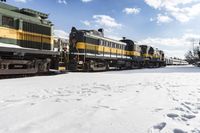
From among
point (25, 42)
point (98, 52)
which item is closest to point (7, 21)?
point (25, 42)

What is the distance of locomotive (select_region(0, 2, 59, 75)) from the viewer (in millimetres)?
11836

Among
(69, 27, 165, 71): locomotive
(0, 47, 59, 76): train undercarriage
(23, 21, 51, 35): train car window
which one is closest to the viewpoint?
(0, 47, 59, 76): train undercarriage

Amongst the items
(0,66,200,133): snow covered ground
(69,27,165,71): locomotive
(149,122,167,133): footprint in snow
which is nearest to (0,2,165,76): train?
(69,27,165,71): locomotive

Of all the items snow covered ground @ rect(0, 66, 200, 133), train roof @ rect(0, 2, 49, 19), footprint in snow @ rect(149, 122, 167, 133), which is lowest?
footprint in snow @ rect(149, 122, 167, 133)

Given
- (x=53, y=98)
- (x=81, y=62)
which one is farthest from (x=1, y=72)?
(x=81, y=62)

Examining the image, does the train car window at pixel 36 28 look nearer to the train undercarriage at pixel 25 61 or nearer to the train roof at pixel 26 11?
the train roof at pixel 26 11

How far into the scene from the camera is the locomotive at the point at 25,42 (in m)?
11.8

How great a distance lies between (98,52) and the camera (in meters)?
22.1

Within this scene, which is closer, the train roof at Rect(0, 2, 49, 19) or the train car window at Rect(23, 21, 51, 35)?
the train roof at Rect(0, 2, 49, 19)

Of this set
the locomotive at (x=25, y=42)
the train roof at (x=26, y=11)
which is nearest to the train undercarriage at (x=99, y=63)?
the locomotive at (x=25, y=42)

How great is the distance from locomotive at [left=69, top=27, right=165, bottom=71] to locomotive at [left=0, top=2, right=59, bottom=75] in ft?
12.7

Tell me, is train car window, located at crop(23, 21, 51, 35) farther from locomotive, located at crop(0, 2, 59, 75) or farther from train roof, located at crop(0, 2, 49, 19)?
train roof, located at crop(0, 2, 49, 19)

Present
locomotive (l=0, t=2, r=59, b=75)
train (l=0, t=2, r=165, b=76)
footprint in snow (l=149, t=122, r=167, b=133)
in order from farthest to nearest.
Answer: train (l=0, t=2, r=165, b=76)
locomotive (l=0, t=2, r=59, b=75)
footprint in snow (l=149, t=122, r=167, b=133)

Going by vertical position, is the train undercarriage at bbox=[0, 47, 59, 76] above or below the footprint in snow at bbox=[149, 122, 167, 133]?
above
